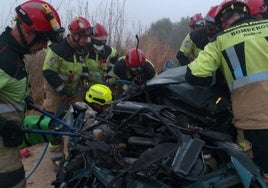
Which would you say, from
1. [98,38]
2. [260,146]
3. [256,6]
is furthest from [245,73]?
[98,38]

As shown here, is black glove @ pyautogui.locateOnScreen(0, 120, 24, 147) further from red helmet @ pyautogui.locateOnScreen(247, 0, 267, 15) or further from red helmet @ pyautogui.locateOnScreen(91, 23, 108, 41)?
red helmet @ pyautogui.locateOnScreen(91, 23, 108, 41)

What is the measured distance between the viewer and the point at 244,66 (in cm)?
340

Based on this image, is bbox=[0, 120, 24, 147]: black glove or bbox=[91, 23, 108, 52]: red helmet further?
bbox=[91, 23, 108, 52]: red helmet

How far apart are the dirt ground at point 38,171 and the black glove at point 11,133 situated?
229cm

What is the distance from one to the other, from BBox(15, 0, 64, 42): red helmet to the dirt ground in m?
2.64

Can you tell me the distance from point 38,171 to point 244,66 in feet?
12.0

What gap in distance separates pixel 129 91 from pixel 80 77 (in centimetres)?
225

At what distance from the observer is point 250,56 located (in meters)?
3.40

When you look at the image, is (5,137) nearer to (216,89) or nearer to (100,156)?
(100,156)

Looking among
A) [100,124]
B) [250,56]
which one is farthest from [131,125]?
[250,56]

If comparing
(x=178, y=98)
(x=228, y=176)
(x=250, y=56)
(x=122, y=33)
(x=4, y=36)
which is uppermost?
(x=4, y=36)

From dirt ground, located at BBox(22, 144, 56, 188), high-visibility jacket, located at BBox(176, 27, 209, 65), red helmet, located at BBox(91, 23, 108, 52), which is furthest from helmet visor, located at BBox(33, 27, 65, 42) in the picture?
high-visibility jacket, located at BBox(176, 27, 209, 65)

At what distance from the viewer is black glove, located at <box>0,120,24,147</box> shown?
312cm

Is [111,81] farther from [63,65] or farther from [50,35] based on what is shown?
[50,35]
